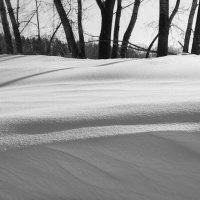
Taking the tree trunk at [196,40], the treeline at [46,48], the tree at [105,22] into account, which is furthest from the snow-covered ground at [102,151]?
the treeline at [46,48]

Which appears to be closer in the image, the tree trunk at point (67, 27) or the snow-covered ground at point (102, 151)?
the snow-covered ground at point (102, 151)

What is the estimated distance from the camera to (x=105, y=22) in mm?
7398

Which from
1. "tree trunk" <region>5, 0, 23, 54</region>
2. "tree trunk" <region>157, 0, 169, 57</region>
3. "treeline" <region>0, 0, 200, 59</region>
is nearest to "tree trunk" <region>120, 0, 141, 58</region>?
"treeline" <region>0, 0, 200, 59</region>

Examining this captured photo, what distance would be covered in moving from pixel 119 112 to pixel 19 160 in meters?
0.44

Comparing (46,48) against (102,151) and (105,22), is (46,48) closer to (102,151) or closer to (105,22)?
(105,22)

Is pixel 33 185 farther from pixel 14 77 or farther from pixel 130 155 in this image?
pixel 14 77

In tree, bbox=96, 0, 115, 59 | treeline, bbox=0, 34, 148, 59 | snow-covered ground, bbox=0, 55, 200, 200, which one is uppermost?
tree, bbox=96, 0, 115, 59

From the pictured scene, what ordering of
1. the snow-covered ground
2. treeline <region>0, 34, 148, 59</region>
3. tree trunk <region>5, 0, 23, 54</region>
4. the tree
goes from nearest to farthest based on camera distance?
the snow-covered ground, the tree, tree trunk <region>5, 0, 23, 54</region>, treeline <region>0, 34, 148, 59</region>

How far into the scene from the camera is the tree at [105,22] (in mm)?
7379

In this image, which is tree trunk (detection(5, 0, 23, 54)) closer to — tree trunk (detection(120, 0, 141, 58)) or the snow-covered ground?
tree trunk (detection(120, 0, 141, 58))

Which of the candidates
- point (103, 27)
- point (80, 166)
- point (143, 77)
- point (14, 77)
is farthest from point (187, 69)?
point (103, 27)

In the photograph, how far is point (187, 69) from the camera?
2.91 m

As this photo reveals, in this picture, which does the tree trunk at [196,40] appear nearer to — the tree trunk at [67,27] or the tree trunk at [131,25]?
the tree trunk at [131,25]

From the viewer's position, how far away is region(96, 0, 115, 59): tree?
24.2ft
